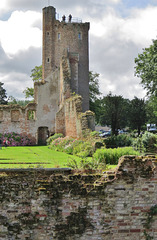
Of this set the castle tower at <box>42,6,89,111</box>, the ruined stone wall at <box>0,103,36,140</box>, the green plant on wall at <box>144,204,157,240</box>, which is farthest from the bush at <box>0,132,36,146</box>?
the green plant on wall at <box>144,204,157,240</box>

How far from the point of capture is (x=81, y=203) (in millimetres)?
7168

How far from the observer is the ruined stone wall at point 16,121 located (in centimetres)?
3047

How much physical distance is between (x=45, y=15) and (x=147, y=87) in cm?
1662

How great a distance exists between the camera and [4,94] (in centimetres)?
6106

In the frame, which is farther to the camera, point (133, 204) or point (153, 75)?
point (153, 75)

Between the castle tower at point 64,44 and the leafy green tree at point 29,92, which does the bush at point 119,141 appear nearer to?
the castle tower at point 64,44

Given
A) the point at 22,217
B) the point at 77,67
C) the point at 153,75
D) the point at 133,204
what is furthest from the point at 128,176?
the point at 77,67

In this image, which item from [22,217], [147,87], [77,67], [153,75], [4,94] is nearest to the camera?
[22,217]

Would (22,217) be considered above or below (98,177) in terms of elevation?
below

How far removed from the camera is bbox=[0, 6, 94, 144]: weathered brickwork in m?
28.9

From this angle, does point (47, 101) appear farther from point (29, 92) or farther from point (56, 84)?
point (29, 92)

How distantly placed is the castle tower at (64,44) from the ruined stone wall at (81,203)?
27266 millimetres

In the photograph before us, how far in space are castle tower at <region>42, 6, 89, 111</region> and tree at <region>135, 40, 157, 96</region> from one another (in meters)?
7.85

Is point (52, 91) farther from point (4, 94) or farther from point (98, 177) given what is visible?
point (4, 94)
